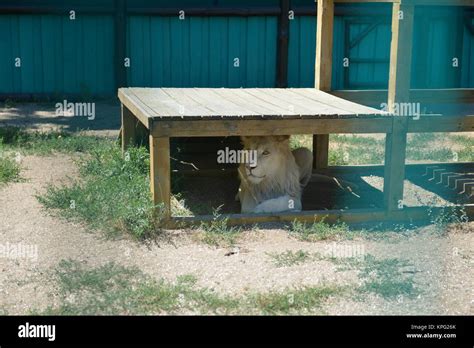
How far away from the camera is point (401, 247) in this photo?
A: 5898 millimetres

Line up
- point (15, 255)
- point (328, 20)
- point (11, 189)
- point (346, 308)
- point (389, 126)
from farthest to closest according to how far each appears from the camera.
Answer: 1. point (328, 20)
2. point (11, 189)
3. point (389, 126)
4. point (15, 255)
5. point (346, 308)

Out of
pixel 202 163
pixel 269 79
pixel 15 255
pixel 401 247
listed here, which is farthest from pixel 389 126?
pixel 269 79

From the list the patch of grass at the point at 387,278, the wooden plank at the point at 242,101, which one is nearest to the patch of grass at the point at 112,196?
the wooden plank at the point at 242,101

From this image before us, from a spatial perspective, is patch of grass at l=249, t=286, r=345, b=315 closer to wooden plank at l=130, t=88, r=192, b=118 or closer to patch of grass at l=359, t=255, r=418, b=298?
patch of grass at l=359, t=255, r=418, b=298

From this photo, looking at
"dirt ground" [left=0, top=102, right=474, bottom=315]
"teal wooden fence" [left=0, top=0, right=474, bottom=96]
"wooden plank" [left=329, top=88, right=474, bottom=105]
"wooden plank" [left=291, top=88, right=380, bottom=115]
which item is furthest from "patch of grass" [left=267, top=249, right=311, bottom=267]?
"teal wooden fence" [left=0, top=0, right=474, bottom=96]

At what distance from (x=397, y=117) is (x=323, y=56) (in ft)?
6.21

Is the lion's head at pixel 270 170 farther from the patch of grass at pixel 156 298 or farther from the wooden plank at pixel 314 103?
the patch of grass at pixel 156 298

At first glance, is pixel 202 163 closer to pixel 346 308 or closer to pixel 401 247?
pixel 401 247

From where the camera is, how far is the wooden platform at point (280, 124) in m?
6.15

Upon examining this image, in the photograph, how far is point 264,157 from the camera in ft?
21.2

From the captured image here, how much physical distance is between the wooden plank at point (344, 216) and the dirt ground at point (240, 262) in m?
0.20

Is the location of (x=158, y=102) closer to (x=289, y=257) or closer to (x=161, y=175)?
(x=161, y=175)

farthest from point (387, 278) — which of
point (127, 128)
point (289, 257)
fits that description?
point (127, 128)

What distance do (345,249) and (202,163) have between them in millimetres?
2940
